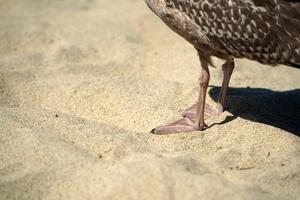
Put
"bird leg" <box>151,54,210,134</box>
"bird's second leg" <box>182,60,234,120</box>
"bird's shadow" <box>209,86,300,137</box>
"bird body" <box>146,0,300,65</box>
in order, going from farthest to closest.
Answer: "bird's second leg" <box>182,60,234,120</box> < "bird's shadow" <box>209,86,300,137</box> < "bird leg" <box>151,54,210,134</box> < "bird body" <box>146,0,300,65</box>

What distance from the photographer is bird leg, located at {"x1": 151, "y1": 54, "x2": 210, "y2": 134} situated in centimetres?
622

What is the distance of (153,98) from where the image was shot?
7.04 m

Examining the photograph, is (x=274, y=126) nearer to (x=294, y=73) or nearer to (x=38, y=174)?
(x=294, y=73)

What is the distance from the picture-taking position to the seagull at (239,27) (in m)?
5.57

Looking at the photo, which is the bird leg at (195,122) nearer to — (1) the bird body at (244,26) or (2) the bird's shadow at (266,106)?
(2) the bird's shadow at (266,106)

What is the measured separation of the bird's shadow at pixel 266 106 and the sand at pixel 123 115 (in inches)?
0.7

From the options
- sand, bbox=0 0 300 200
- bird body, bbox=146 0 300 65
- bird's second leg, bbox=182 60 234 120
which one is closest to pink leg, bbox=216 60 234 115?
bird's second leg, bbox=182 60 234 120

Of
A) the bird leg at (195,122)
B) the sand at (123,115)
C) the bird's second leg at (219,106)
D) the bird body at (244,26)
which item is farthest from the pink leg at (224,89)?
the bird body at (244,26)

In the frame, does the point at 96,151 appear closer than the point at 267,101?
Yes

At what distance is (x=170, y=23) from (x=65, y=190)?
2.44 meters

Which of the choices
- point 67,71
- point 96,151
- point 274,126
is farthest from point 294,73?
point 96,151

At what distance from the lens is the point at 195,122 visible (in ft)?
20.8

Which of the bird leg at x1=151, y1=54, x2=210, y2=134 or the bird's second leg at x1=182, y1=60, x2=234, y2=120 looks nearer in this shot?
the bird leg at x1=151, y1=54, x2=210, y2=134

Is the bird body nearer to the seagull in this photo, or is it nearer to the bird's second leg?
the seagull
